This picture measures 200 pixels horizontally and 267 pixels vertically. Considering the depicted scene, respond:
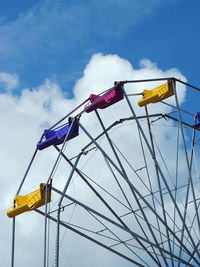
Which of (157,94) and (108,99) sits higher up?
(157,94)

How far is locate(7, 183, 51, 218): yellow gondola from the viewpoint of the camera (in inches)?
1378

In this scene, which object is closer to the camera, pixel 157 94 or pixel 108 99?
pixel 108 99

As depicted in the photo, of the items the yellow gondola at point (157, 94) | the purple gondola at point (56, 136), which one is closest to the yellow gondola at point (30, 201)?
the purple gondola at point (56, 136)

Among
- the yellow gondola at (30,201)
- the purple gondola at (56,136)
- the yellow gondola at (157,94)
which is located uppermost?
the yellow gondola at (157,94)

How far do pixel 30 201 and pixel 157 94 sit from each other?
13229 mm

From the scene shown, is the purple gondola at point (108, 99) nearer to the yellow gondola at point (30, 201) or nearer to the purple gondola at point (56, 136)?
the purple gondola at point (56, 136)

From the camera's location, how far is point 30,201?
3594 cm

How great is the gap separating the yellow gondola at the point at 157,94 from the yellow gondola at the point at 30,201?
10920mm

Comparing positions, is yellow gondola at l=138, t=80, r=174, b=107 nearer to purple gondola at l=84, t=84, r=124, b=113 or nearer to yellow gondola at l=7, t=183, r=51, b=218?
purple gondola at l=84, t=84, r=124, b=113

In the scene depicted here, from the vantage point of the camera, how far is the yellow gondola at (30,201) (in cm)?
3500

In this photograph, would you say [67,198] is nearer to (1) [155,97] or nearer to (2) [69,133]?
(2) [69,133]

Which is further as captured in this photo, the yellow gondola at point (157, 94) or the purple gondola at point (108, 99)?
the yellow gondola at point (157, 94)

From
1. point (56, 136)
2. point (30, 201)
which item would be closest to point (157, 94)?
point (56, 136)

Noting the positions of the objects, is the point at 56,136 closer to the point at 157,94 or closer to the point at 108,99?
the point at 108,99
